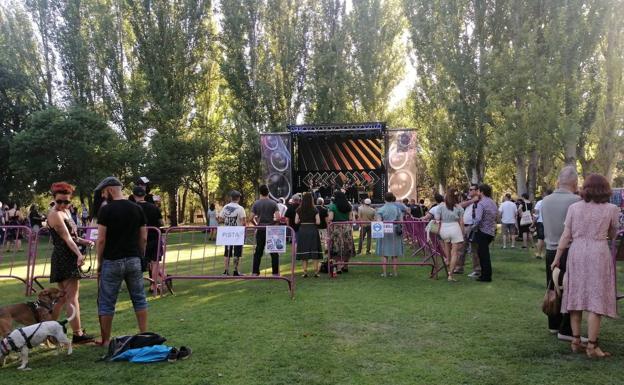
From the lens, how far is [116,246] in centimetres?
469

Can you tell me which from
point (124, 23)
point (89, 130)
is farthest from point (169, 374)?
point (124, 23)

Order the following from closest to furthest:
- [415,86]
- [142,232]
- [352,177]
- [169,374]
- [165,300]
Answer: [169,374], [142,232], [165,300], [352,177], [415,86]

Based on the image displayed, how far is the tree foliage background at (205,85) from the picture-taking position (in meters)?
22.3

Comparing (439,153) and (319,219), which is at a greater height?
(439,153)

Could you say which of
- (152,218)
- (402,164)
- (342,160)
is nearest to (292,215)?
(152,218)

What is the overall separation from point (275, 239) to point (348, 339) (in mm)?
2795

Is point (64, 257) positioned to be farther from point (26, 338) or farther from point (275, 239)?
point (275, 239)

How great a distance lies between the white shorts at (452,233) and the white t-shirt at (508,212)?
542 centimetres

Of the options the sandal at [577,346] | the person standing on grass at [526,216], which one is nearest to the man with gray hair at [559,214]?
the sandal at [577,346]

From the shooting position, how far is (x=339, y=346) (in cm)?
495

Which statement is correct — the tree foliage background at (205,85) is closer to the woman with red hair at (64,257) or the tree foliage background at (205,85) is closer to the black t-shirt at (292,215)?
the black t-shirt at (292,215)

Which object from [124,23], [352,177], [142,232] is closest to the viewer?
Answer: [142,232]

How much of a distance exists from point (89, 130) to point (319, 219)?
17.1 m

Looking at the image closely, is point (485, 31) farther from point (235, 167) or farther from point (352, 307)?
point (352, 307)
